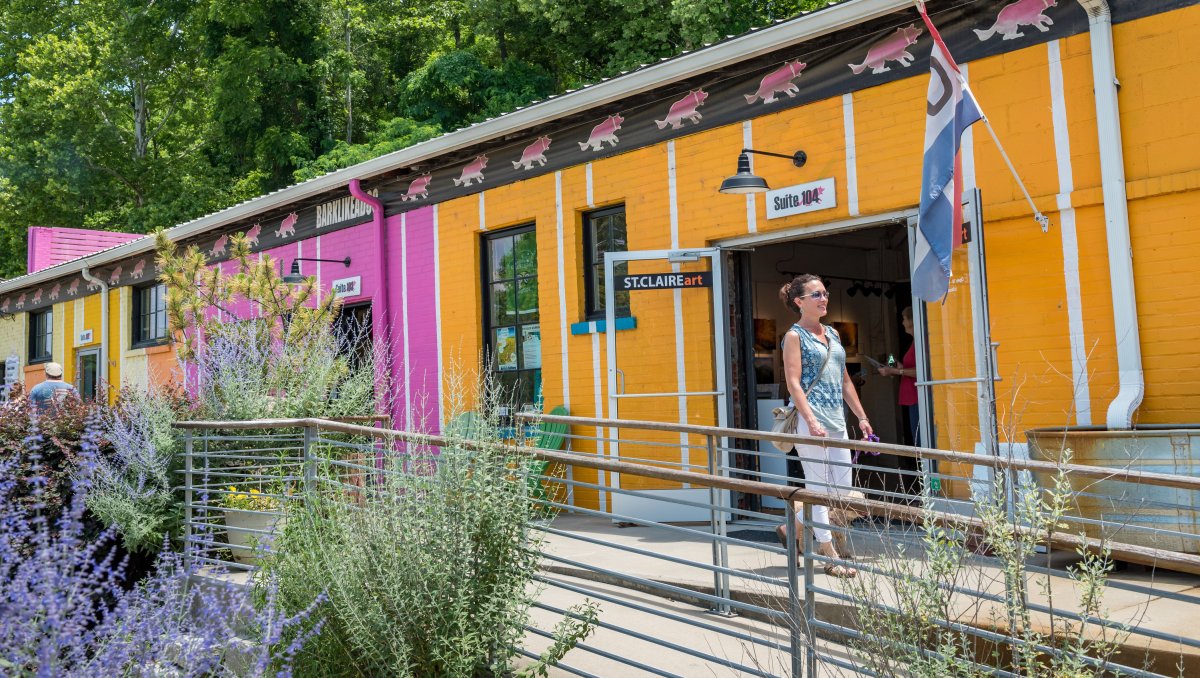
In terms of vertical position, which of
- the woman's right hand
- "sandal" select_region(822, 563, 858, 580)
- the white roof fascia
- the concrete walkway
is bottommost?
Answer: the concrete walkway

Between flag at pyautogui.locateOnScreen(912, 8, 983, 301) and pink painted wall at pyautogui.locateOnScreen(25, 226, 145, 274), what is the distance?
19.1 meters

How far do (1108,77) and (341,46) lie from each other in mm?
25268

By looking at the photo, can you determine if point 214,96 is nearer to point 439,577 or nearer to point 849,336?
point 849,336

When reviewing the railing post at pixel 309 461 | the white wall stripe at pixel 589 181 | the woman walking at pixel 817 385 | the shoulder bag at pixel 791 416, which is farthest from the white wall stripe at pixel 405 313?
the woman walking at pixel 817 385

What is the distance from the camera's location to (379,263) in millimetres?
11797

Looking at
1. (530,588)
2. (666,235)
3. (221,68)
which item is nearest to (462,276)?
(666,235)

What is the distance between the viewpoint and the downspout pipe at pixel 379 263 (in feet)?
38.3

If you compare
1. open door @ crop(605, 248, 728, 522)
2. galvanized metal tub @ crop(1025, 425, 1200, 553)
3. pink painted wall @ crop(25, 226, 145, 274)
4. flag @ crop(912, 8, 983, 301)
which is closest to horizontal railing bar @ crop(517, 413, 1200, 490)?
galvanized metal tub @ crop(1025, 425, 1200, 553)

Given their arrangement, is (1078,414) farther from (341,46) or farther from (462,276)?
(341,46)

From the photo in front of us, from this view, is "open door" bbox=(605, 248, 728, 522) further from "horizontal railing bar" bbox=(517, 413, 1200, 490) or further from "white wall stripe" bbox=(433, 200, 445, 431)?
"white wall stripe" bbox=(433, 200, 445, 431)

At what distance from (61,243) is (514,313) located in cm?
1618

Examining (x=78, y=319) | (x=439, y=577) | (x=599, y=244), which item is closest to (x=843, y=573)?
(x=439, y=577)

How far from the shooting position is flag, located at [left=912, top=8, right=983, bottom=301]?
19.7 feet

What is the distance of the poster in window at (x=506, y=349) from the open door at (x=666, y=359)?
1737 mm
